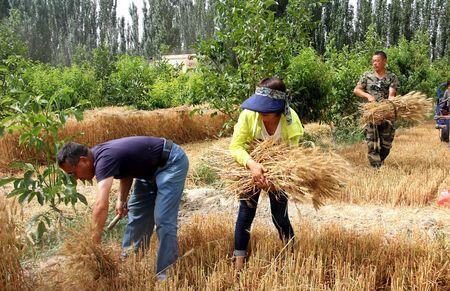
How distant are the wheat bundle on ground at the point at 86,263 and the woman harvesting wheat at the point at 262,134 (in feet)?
2.84

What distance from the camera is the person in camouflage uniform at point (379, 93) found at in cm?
583

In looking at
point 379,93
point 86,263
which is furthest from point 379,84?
point 86,263

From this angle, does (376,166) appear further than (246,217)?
Yes

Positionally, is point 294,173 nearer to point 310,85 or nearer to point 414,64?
point 310,85

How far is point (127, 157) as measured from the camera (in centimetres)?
285

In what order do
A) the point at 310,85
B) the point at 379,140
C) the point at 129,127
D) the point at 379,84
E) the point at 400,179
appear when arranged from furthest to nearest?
the point at 129,127 < the point at 310,85 < the point at 379,140 < the point at 379,84 < the point at 400,179

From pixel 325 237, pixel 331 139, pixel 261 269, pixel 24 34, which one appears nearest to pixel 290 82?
pixel 331 139

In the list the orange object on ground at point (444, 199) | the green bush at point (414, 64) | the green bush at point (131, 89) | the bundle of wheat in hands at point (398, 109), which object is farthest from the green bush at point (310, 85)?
the green bush at point (414, 64)

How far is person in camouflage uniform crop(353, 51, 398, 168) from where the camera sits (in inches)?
229

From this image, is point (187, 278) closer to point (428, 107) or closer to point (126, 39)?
point (428, 107)

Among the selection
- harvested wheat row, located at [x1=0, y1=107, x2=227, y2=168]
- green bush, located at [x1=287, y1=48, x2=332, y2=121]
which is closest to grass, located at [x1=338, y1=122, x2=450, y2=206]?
green bush, located at [x1=287, y1=48, x2=332, y2=121]

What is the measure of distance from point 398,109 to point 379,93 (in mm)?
373

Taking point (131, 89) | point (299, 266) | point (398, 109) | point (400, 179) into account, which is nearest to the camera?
point (299, 266)

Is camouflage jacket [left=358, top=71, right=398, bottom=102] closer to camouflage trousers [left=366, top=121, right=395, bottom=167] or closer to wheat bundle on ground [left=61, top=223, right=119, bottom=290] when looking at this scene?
camouflage trousers [left=366, top=121, right=395, bottom=167]
